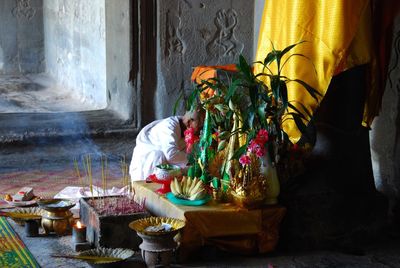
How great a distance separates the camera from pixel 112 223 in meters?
4.20

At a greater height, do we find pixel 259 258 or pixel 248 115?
pixel 248 115

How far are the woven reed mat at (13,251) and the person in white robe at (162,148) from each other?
139 cm

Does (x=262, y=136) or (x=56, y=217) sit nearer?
(x=262, y=136)

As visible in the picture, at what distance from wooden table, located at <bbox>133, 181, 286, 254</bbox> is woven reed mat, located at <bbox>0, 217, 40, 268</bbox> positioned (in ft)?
2.68

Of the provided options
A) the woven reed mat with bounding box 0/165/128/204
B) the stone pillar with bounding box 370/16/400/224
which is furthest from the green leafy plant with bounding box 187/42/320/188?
the woven reed mat with bounding box 0/165/128/204

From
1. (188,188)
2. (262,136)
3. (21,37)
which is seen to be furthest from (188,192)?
(21,37)

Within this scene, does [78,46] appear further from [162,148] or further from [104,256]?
[104,256]

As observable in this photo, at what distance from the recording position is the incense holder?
418 cm

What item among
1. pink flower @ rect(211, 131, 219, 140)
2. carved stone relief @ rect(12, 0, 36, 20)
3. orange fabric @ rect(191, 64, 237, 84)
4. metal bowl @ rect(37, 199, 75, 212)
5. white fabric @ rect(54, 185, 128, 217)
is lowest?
white fabric @ rect(54, 185, 128, 217)

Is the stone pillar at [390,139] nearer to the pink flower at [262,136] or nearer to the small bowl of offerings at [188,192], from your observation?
the pink flower at [262,136]

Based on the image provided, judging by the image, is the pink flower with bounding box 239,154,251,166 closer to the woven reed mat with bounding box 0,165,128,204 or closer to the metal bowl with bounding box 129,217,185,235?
the metal bowl with bounding box 129,217,185,235

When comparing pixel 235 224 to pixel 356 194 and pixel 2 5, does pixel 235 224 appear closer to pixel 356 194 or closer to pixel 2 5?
pixel 356 194

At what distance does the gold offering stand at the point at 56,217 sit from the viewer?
445cm

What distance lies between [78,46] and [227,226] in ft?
19.0
